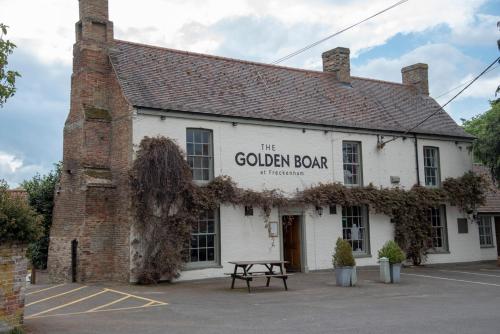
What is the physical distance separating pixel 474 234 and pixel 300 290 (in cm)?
1300

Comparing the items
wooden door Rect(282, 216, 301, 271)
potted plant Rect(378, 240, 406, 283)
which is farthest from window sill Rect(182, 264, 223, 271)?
potted plant Rect(378, 240, 406, 283)

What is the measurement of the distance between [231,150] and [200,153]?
1.12 metres

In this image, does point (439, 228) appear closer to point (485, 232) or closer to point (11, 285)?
point (485, 232)

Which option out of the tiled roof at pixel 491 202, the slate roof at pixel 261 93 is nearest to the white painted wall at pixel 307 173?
the slate roof at pixel 261 93

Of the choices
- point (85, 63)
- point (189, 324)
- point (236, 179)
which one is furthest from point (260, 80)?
point (189, 324)

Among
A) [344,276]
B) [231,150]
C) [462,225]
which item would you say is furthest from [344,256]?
[462,225]

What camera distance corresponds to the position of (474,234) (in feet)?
84.8

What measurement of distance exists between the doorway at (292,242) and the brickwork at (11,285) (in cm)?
1205

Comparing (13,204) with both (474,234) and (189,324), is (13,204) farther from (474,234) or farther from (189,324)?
(474,234)

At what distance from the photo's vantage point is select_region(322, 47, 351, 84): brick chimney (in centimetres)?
2636

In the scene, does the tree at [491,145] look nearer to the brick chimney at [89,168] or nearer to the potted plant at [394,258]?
the potted plant at [394,258]

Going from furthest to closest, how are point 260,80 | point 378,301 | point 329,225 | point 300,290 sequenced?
point 260,80
point 329,225
point 300,290
point 378,301

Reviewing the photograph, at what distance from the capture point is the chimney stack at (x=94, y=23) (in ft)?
65.1

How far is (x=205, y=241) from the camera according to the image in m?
19.3
